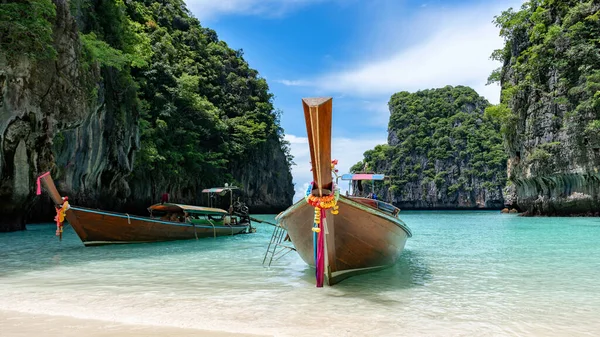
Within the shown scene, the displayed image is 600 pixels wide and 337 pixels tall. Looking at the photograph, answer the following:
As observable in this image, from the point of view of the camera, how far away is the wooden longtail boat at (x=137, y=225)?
10.4m

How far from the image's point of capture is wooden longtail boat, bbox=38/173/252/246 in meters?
10.4

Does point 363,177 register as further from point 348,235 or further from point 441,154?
point 441,154

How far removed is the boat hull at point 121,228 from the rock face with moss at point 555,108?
2585cm

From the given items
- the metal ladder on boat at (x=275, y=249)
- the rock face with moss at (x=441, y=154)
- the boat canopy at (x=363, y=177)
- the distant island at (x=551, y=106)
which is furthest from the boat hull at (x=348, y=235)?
the rock face with moss at (x=441, y=154)

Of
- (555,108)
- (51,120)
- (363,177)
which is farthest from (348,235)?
(555,108)

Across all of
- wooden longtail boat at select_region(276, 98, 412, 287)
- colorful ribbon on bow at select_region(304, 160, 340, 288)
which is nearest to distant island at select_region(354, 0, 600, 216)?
wooden longtail boat at select_region(276, 98, 412, 287)

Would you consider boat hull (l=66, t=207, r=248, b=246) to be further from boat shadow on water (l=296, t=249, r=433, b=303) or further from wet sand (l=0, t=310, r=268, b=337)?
wet sand (l=0, t=310, r=268, b=337)

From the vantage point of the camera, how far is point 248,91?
42.3 meters

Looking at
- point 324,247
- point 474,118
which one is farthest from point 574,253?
point 474,118

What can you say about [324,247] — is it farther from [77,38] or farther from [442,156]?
[442,156]

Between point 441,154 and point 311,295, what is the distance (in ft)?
244

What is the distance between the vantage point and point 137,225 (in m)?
11.7

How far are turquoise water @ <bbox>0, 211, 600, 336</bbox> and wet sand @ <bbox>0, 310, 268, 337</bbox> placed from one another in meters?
0.18

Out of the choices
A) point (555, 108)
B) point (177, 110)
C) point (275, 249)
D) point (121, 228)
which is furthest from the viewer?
point (177, 110)
